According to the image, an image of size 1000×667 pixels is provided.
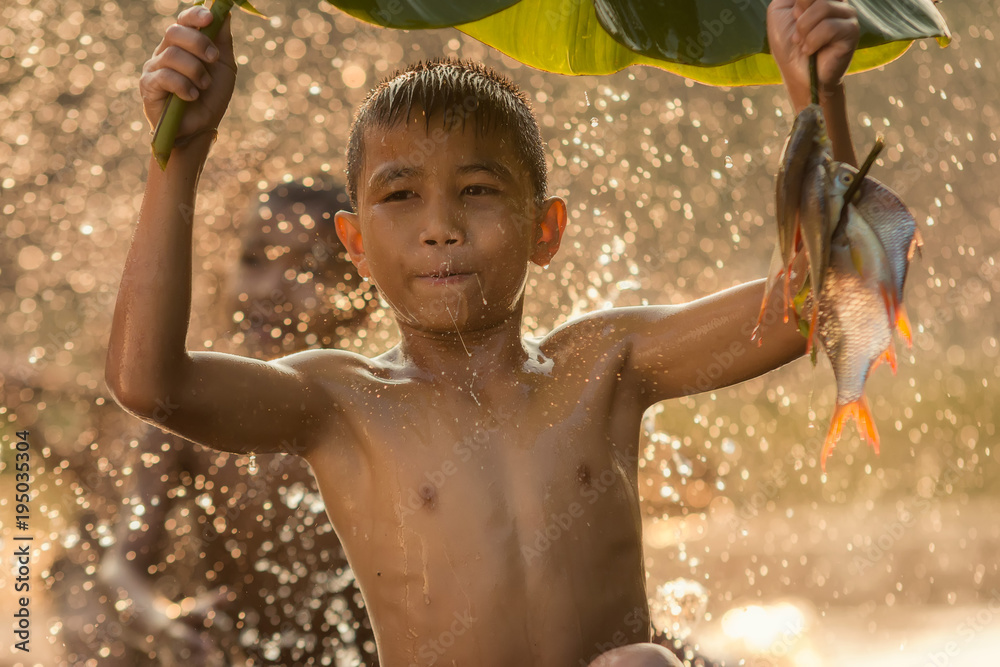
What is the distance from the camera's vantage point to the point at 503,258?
1.38m

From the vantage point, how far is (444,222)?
133cm

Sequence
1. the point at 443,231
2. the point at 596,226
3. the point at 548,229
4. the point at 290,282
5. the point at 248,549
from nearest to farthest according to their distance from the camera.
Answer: the point at 443,231, the point at 548,229, the point at 248,549, the point at 290,282, the point at 596,226

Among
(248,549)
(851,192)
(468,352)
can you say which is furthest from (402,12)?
(248,549)

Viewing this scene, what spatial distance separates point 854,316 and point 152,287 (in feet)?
2.60

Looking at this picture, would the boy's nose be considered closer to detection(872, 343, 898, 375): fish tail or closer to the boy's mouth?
the boy's mouth

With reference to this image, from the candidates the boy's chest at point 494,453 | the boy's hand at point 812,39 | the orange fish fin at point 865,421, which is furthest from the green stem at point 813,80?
the boy's chest at point 494,453

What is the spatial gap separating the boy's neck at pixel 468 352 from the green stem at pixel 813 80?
59cm

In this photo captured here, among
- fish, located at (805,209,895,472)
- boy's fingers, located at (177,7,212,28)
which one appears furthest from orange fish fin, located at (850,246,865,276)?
boy's fingers, located at (177,7,212,28)

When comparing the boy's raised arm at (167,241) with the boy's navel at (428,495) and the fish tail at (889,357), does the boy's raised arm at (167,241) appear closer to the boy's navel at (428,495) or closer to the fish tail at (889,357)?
the boy's navel at (428,495)

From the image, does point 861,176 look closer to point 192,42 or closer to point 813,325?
point 813,325

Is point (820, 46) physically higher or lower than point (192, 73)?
higher

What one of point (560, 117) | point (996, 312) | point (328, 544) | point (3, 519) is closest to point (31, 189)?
point (3, 519)

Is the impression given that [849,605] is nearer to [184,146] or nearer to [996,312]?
[996,312]

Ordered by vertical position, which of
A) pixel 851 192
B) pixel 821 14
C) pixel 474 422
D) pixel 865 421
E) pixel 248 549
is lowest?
pixel 248 549
